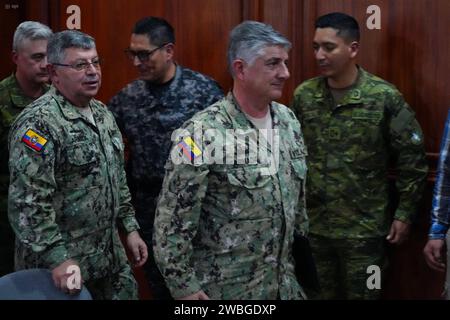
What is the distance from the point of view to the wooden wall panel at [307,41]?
3.77 meters

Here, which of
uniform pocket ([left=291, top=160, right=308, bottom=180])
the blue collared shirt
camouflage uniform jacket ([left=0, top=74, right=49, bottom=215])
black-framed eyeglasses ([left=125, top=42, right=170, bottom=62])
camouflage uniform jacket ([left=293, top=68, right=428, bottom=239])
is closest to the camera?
uniform pocket ([left=291, top=160, right=308, bottom=180])

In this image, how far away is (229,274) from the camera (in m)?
2.63

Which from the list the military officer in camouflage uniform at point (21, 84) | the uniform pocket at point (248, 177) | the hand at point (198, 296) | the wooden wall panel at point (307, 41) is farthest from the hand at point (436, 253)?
the military officer in camouflage uniform at point (21, 84)

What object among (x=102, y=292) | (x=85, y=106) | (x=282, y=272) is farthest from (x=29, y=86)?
(x=282, y=272)

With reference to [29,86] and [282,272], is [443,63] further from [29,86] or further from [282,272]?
[29,86]

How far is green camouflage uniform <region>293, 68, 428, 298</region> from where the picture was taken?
12.0 ft

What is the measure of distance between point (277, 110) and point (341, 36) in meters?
1.08

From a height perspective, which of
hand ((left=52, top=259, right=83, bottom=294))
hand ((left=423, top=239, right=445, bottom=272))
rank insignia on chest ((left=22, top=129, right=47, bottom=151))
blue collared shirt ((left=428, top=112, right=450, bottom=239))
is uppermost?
rank insignia on chest ((left=22, top=129, right=47, bottom=151))

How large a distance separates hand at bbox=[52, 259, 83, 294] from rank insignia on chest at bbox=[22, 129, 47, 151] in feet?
1.35

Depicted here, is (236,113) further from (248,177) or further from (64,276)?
(64,276)

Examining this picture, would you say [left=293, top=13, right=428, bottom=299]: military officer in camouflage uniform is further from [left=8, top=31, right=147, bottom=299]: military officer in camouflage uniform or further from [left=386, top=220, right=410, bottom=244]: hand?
[left=8, top=31, right=147, bottom=299]: military officer in camouflage uniform

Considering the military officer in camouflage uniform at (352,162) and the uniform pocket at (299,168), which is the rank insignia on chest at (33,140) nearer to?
the uniform pocket at (299,168)

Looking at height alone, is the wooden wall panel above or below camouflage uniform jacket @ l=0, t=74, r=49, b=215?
above

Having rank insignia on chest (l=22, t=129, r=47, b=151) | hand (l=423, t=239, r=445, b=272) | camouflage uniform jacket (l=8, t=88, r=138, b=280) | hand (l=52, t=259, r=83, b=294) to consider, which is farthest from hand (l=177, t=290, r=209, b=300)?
hand (l=423, t=239, r=445, b=272)
